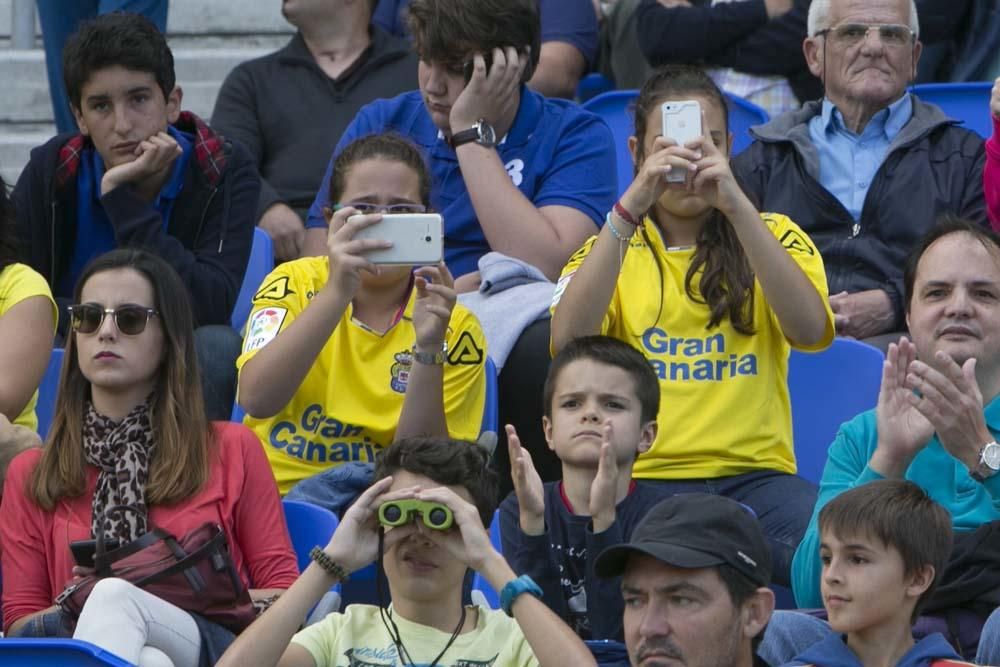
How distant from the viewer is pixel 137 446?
13.9 feet

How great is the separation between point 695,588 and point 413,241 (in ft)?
4.74

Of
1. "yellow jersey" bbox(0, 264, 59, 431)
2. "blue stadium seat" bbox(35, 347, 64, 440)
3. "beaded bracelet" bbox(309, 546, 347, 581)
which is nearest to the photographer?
"beaded bracelet" bbox(309, 546, 347, 581)

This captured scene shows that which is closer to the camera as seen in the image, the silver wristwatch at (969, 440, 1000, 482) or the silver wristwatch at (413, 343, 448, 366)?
the silver wristwatch at (969, 440, 1000, 482)

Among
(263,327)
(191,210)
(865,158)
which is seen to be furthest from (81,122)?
(865,158)

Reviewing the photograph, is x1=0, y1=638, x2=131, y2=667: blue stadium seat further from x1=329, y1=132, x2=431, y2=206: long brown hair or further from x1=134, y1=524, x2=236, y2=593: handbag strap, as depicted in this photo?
x1=329, y1=132, x2=431, y2=206: long brown hair

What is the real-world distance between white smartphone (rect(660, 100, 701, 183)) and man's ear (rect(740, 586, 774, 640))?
4.59ft

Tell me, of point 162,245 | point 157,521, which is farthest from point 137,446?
point 162,245

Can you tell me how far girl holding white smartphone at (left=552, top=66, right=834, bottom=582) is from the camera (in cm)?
443

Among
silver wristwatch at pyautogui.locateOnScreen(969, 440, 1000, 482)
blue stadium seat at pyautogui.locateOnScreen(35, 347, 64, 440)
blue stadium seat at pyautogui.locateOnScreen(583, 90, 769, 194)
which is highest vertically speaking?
blue stadium seat at pyautogui.locateOnScreen(583, 90, 769, 194)

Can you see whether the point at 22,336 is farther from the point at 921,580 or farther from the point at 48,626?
the point at 921,580

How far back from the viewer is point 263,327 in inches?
186

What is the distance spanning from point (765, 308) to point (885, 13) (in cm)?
152

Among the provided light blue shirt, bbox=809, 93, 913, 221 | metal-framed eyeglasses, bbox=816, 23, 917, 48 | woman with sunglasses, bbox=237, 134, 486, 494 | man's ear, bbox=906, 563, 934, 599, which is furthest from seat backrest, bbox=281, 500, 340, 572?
metal-framed eyeglasses, bbox=816, 23, 917, 48

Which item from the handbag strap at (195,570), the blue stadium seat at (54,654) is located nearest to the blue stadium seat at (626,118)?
the handbag strap at (195,570)
